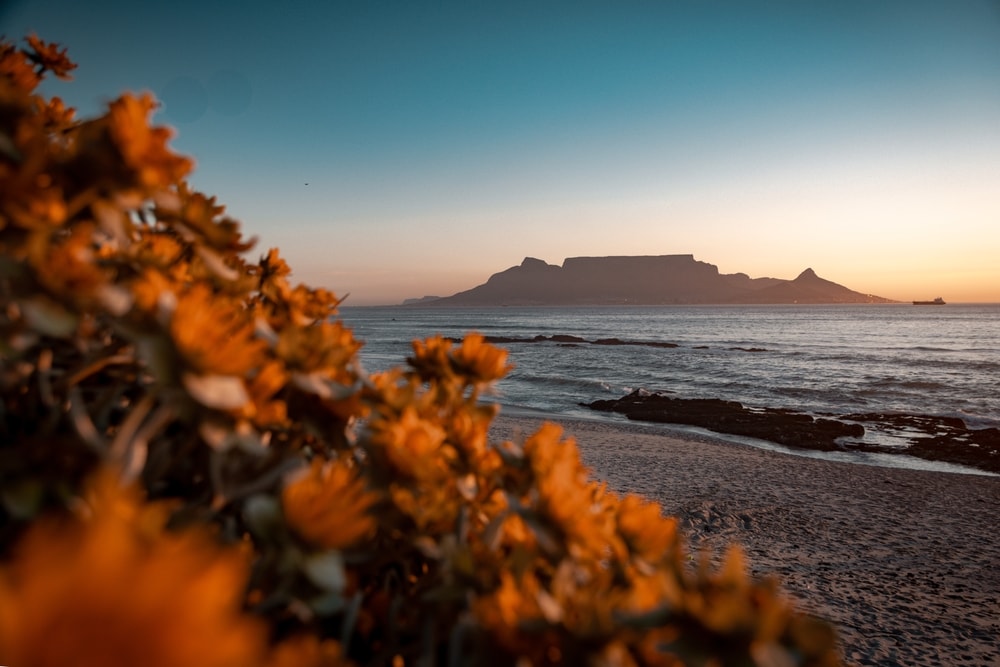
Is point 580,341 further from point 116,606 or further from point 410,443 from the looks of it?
point 116,606

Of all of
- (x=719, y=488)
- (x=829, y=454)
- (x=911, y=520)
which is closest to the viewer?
(x=911, y=520)

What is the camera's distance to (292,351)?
2.32 ft

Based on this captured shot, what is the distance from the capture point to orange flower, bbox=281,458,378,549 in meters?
0.55

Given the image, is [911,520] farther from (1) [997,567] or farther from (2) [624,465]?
(2) [624,465]

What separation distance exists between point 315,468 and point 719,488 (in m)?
9.72

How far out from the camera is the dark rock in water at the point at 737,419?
13759mm

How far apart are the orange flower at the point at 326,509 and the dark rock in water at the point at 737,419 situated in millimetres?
14736

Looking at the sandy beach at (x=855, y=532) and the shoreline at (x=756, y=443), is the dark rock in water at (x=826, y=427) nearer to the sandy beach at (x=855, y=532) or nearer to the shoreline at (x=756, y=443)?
the shoreline at (x=756, y=443)

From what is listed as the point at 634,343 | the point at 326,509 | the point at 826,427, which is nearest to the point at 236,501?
the point at 326,509

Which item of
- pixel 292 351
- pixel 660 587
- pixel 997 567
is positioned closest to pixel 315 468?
pixel 292 351

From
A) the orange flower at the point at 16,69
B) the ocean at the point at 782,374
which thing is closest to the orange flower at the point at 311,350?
the orange flower at the point at 16,69

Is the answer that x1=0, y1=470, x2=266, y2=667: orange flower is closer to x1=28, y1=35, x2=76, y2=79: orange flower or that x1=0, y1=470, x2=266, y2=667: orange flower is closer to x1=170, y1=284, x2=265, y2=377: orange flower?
x1=170, y1=284, x2=265, y2=377: orange flower

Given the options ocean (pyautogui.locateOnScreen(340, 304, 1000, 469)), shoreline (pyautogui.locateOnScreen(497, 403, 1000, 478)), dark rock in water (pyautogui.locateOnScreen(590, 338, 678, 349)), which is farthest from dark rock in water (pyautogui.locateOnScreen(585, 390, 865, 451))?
dark rock in water (pyautogui.locateOnScreen(590, 338, 678, 349))

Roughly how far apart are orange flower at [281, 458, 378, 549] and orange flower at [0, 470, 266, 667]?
0.23 metres
